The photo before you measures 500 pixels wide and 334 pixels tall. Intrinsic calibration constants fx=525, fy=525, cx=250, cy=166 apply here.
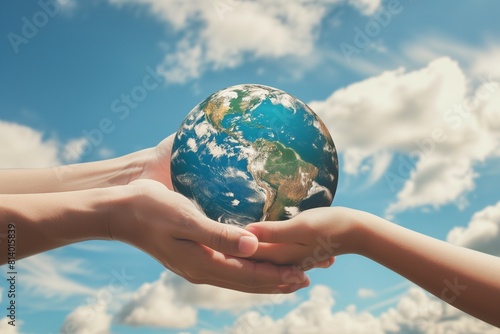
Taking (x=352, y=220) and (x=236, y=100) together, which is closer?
(x=352, y=220)

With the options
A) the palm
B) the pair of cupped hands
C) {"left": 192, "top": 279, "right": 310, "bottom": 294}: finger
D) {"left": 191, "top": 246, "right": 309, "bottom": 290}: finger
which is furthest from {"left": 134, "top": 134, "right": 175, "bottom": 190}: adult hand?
{"left": 191, "top": 246, "right": 309, "bottom": 290}: finger

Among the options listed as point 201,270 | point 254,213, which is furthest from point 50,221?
point 254,213

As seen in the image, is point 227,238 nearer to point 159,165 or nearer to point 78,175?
point 159,165

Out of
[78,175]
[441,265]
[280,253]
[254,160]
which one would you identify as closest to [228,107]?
[254,160]

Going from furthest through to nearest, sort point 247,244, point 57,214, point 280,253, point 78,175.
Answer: point 78,175, point 57,214, point 280,253, point 247,244

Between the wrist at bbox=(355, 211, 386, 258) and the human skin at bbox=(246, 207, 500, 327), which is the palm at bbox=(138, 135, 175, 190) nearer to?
the human skin at bbox=(246, 207, 500, 327)

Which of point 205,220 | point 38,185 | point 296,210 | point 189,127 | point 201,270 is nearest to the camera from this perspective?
point 205,220

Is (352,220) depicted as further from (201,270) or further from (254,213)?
(201,270)

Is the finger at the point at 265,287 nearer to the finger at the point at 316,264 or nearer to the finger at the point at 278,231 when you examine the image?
the finger at the point at 316,264
